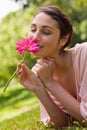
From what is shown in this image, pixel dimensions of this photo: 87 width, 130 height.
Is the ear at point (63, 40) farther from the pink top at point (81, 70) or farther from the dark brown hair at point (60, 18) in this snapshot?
the pink top at point (81, 70)

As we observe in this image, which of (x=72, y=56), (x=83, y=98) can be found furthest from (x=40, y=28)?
(x=83, y=98)

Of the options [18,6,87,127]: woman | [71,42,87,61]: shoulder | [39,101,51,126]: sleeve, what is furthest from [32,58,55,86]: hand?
[39,101,51,126]: sleeve

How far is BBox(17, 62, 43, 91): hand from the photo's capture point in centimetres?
493

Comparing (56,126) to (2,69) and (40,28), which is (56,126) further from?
(2,69)

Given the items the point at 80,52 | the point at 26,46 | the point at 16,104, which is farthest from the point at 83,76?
the point at 16,104

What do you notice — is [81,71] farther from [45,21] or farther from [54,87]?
[45,21]

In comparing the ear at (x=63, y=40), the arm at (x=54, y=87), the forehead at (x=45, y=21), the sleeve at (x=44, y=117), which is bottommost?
the sleeve at (x=44, y=117)

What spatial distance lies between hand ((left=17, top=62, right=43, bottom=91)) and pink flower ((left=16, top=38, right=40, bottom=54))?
0.62 feet

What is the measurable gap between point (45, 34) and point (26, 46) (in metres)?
0.29

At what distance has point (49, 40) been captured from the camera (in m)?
4.98

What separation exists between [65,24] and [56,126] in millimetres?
1124

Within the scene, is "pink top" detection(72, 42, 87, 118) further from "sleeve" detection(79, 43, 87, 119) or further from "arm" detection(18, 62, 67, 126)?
"arm" detection(18, 62, 67, 126)

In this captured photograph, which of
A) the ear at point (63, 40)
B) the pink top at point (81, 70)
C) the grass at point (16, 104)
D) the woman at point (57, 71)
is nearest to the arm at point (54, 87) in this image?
the woman at point (57, 71)

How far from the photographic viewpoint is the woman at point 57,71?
500 centimetres
